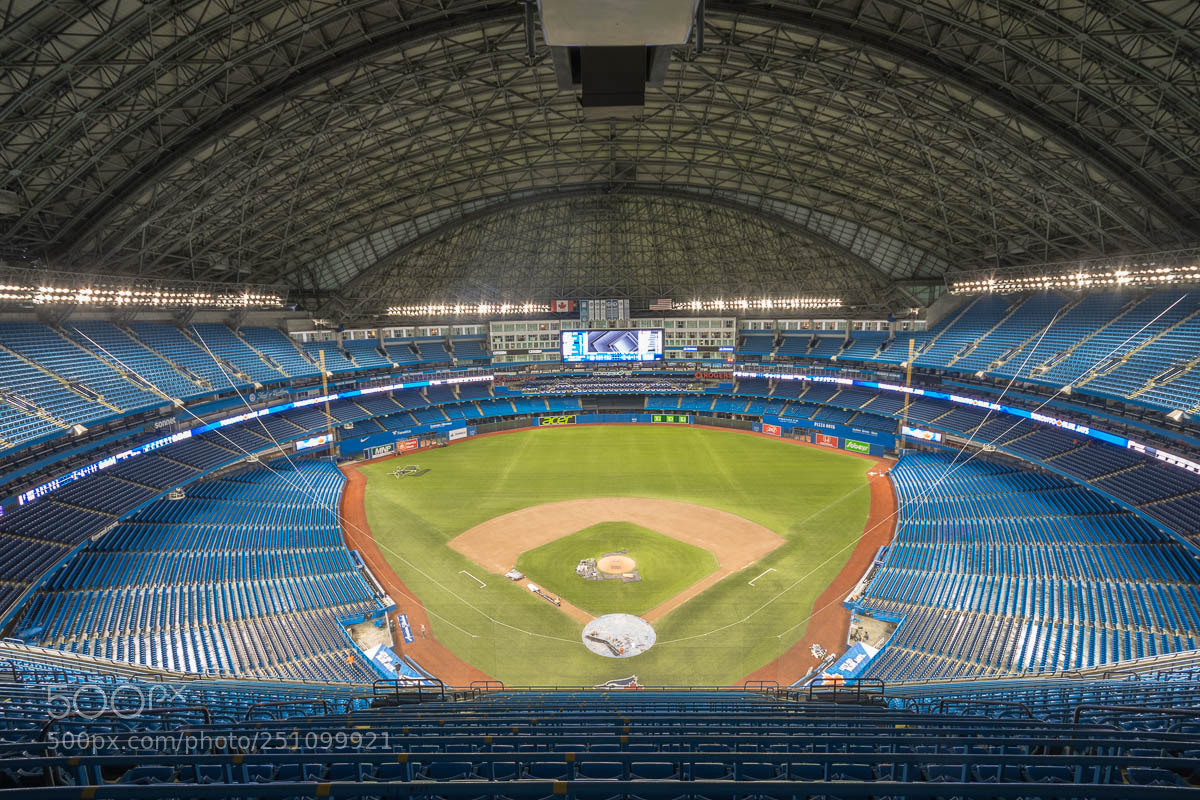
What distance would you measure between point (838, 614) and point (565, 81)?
87.8 ft

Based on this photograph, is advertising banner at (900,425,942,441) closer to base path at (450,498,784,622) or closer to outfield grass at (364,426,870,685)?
outfield grass at (364,426,870,685)

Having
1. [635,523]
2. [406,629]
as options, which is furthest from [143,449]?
[635,523]

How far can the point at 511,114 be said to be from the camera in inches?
1451

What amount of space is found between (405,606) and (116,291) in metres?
29.4

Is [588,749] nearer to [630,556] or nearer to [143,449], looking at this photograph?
[630,556]

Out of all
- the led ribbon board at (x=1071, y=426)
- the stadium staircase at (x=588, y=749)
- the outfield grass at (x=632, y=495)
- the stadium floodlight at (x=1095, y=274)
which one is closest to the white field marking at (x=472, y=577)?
the outfield grass at (x=632, y=495)

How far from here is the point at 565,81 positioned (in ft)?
25.0

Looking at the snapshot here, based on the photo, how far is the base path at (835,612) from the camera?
22.5 m

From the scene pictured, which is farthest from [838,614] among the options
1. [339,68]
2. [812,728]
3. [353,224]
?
[353,224]

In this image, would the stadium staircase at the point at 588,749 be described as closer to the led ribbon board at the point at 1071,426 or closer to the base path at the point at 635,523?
the base path at the point at 635,523

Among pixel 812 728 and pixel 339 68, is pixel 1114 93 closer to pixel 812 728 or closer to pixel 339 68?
pixel 812 728

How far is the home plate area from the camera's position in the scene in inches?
931

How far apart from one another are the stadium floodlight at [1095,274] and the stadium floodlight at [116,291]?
213ft

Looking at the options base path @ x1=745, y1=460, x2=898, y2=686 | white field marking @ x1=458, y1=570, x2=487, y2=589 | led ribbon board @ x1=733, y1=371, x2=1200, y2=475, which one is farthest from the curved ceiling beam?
white field marking @ x1=458, y1=570, x2=487, y2=589
